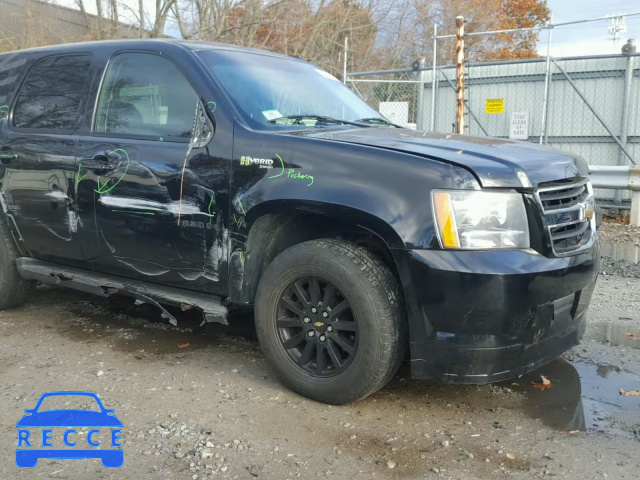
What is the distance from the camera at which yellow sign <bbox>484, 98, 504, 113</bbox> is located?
1197 centimetres

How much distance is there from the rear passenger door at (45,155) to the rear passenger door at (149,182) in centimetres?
18

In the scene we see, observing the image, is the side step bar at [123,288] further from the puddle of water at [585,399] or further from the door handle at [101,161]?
the puddle of water at [585,399]

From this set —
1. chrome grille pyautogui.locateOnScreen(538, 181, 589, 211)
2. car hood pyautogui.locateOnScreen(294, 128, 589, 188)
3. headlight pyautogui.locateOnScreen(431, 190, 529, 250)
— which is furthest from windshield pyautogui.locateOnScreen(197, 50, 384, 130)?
chrome grille pyautogui.locateOnScreen(538, 181, 589, 211)

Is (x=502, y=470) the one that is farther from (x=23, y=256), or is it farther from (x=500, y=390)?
(x=23, y=256)

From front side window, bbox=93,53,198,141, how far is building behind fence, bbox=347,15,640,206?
774cm

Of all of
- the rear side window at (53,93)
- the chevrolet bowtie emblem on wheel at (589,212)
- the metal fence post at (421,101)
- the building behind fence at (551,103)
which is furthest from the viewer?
the metal fence post at (421,101)

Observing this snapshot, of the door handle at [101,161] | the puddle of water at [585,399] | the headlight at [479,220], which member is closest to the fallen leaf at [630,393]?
the puddle of water at [585,399]

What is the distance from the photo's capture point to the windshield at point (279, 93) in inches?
148

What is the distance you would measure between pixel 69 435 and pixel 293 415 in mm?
1113

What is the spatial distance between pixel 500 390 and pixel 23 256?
3676 mm

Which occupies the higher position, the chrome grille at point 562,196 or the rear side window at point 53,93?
the rear side window at point 53,93

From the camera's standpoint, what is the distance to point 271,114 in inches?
150

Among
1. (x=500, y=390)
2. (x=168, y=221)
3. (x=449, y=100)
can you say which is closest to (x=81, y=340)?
(x=168, y=221)

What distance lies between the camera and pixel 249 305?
372 cm
